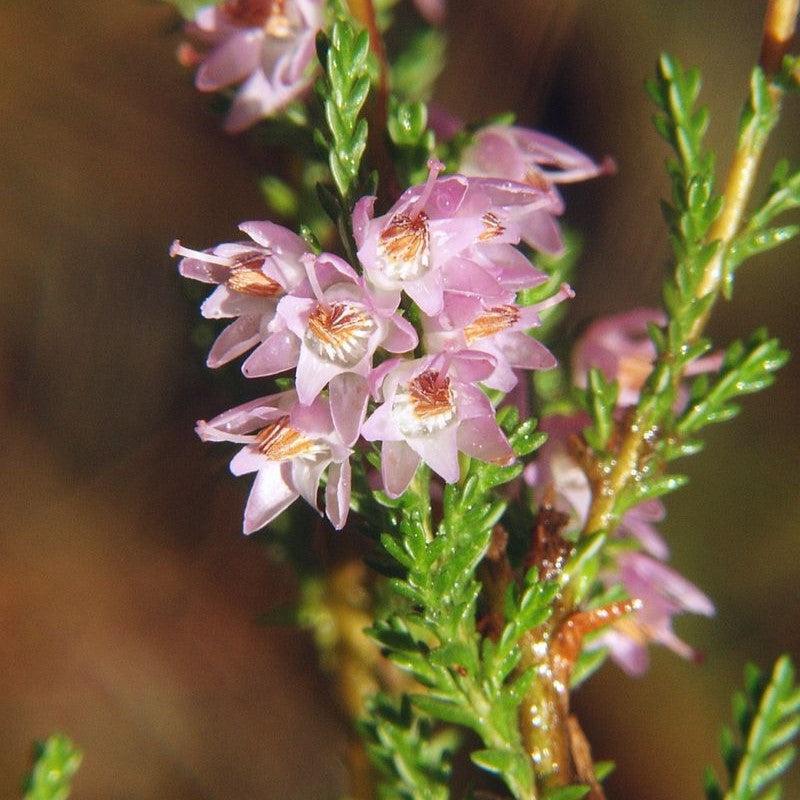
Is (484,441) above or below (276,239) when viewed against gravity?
below

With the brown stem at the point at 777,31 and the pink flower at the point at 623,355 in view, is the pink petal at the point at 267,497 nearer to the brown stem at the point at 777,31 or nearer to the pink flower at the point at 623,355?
the pink flower at the point at 623,355

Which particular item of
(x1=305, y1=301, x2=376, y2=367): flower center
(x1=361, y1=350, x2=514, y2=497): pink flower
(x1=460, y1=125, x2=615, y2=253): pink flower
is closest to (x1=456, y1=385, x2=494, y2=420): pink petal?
(x1=361, y1=350, x2=514, y2=497): pink flower

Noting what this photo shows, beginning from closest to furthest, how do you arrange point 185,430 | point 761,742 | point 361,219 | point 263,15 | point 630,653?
1. point 361,219
2. point 761,742
3. point 263,15
4. point 630,653
5. point 185,430

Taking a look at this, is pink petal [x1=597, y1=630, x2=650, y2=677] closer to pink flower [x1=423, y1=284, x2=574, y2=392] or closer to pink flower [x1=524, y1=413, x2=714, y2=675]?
pink flower [x1=524, y1=413, x2=714, y2=675]

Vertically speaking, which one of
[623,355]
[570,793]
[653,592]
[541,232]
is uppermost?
[541,232]

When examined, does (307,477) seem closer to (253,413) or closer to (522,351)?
(253,413)

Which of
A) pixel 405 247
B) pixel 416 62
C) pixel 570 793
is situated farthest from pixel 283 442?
pixel 416 62

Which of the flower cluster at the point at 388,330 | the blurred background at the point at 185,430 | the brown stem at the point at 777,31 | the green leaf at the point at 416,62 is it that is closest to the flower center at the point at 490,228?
the flower cluster at the point at 388,330
